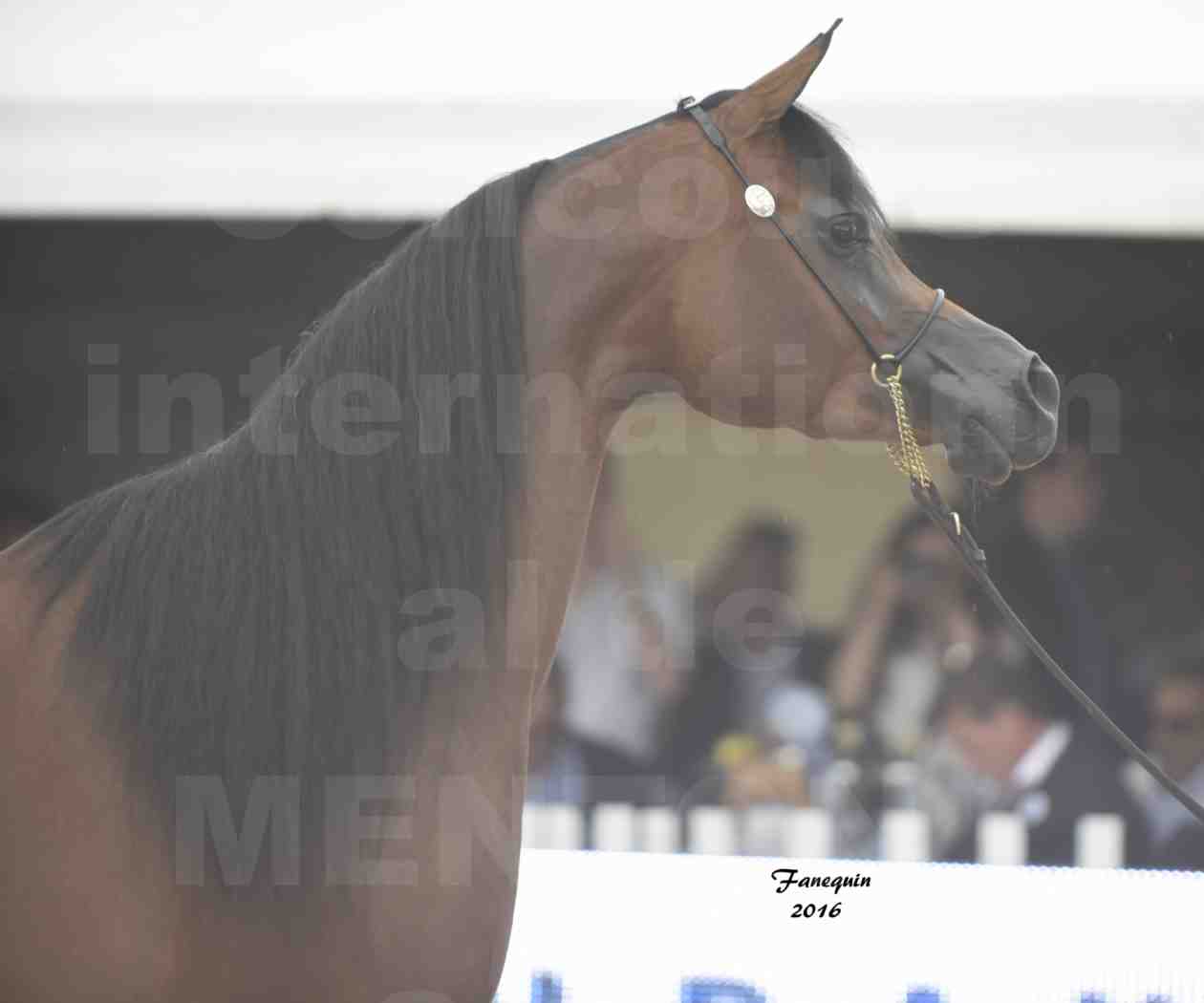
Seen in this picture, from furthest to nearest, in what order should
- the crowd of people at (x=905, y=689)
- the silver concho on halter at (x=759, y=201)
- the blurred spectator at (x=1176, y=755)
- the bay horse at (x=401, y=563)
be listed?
the crowd of people at (x=905, y=689)
the blurred spectator at (x=1176, y=755)
the silver concho on halter at (x=759, y=201)
the bay horse at (x=401, y=563)

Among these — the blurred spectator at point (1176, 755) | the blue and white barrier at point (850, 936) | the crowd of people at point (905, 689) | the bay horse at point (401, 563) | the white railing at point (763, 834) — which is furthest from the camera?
the crowd of people at point (905, 689)

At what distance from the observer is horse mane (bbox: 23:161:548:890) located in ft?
3.43

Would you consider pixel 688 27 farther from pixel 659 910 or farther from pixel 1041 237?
pixel 659 910

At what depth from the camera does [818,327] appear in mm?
1185

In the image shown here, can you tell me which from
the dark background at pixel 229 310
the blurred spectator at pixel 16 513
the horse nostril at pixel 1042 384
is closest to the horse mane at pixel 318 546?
the horse nostril at pixel 1042 384

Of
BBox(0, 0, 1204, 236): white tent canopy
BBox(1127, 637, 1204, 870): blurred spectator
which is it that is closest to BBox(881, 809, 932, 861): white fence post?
BBox(1127, 637, 1204, 870): blurred spectator

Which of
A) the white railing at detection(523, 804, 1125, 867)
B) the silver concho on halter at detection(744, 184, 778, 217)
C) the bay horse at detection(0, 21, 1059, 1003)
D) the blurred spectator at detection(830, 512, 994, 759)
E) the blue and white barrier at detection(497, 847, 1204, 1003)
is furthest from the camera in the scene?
the blurred spectator at detection(830, 512, 994, 759)

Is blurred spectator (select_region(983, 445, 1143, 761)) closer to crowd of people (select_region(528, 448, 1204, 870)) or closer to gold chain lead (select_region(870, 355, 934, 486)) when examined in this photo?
crowd of people (select_region(528, 448, 1204, 870))

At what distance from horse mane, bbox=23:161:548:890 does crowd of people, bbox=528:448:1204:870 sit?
209cm

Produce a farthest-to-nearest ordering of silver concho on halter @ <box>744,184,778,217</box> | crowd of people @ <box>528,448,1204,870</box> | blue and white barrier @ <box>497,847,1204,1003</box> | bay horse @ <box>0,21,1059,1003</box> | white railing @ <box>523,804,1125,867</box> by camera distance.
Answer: crowd of people @ <box>528,448,1204,870</box>, white railing @ <box>523,804,1125,867</box>, blue and white barrier @ <box>497,847,1204,1003</box>, silver concho on halter @ <box>744,184,778,217</box>, bay horse @ <box>0,21,1059,1003</box>

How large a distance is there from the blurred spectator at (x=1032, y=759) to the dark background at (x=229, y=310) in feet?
2.19

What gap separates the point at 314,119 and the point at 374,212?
0.72 feet

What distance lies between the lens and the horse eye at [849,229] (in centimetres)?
118

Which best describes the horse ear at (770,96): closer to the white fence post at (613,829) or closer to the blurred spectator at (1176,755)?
the white fence post at (613,829)
